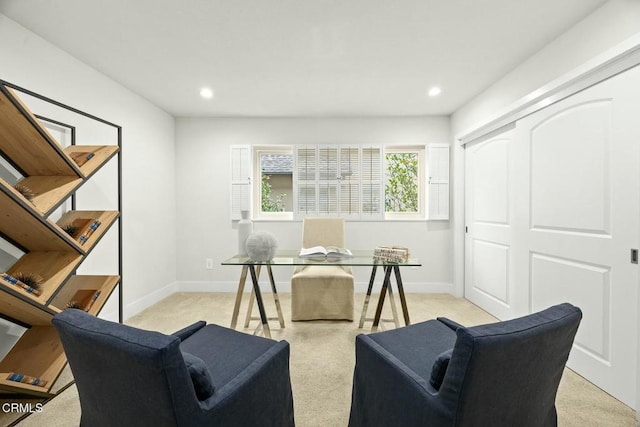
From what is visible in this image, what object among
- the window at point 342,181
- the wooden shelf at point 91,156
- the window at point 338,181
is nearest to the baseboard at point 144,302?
the window at point 342,181

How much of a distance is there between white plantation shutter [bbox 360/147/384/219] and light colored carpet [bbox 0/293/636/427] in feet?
3.98

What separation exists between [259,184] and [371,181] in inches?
62.1

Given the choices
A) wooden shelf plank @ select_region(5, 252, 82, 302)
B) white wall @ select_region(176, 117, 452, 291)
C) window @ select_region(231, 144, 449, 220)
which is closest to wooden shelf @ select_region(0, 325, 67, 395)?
wooden shelf plank @ select_region(5, 252, 82, 302)

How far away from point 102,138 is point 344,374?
116 inches

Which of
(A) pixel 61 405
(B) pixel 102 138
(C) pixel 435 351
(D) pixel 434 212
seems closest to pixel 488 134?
(D) pixel 434 212

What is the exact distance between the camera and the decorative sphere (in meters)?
2.42

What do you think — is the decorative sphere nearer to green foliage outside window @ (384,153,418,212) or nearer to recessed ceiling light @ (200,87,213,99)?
recessed ceiling light @ (200,87,213,99)

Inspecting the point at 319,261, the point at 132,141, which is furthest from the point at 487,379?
the point at 132,141

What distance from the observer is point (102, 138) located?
2.85 meters

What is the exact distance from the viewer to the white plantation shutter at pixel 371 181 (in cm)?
412

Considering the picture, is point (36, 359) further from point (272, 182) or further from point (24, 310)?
point (272, 182)

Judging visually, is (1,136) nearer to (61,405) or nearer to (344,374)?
(61,405)

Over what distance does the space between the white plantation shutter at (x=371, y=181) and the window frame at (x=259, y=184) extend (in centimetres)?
100

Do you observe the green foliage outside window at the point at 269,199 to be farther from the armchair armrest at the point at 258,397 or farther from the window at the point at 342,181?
the armchair armrest at the point at 258,397
